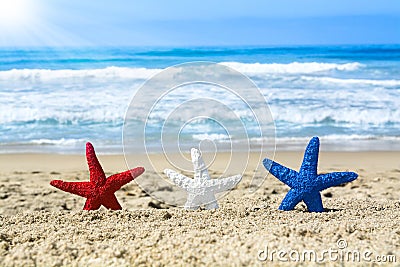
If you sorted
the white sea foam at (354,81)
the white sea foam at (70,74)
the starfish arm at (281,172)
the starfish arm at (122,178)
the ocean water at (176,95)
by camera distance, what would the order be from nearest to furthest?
the starfish arm at (281,172) → the starfish arm at (122,178) → the ocean water at (176,95) → the white sea foam at (354,81) → the white sea foam at (70,74)

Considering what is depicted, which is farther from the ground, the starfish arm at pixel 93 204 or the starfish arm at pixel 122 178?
the starfish arm at pixel 122 178

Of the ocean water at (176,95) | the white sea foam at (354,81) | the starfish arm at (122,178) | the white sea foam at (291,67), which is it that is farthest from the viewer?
the white sea foam at (291,67)

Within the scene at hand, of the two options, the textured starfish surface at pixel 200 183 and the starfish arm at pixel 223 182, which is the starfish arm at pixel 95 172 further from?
the starfish arm at pixel 223 182

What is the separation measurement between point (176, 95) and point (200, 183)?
395 inches

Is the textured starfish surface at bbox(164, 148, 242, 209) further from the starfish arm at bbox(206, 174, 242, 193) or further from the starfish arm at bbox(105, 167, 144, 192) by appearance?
the starfish arm at bbox(105, 167, 144, 192)

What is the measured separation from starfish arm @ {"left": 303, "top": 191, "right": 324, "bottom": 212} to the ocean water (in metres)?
4.45

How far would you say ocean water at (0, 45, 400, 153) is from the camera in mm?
10203

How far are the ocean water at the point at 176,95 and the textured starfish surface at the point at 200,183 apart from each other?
4.18 m

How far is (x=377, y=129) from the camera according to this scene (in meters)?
11.2

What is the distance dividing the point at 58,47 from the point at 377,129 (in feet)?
66.5

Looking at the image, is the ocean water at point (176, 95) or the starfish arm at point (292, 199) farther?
the ocean water at point (176, 95)

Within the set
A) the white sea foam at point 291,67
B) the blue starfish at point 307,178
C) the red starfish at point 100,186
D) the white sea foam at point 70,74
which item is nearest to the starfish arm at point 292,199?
the blue starfish at point 307,178

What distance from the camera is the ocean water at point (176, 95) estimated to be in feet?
33.5

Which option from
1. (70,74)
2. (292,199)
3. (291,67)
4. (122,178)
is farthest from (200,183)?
(291,67)
